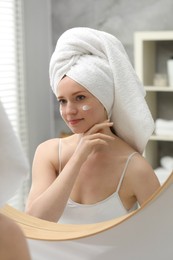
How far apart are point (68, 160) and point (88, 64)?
140 mm

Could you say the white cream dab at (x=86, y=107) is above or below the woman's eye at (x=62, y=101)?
below

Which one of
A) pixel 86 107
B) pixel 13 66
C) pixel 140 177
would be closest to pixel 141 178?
pixel 140 177

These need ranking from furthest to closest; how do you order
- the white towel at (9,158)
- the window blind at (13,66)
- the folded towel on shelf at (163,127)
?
the window blind at (13,66)
the folded towel on shelf at (163,127)
the white towel at (9,158)

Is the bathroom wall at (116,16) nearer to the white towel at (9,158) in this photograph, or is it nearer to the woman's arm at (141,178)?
the woman's arm at (141,178)

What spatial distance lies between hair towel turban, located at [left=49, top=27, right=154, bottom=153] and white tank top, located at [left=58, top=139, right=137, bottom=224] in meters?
0.05

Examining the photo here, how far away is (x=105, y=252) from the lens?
1.98 ft

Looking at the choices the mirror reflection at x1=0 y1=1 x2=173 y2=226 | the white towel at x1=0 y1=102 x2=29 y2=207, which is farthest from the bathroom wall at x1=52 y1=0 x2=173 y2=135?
the white towel at x1=0 y1=102 x2=29 y2=207

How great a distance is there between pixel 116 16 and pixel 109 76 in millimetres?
83

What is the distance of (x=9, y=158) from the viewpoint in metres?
0.36

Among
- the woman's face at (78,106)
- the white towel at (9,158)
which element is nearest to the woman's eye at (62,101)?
the woman's face at (78,106)

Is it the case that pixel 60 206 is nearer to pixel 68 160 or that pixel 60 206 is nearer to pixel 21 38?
pixel 68 160

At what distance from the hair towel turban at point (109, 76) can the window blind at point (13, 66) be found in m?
0.10

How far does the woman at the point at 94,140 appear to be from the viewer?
1.86ft

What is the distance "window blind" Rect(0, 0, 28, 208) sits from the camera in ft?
2.13
